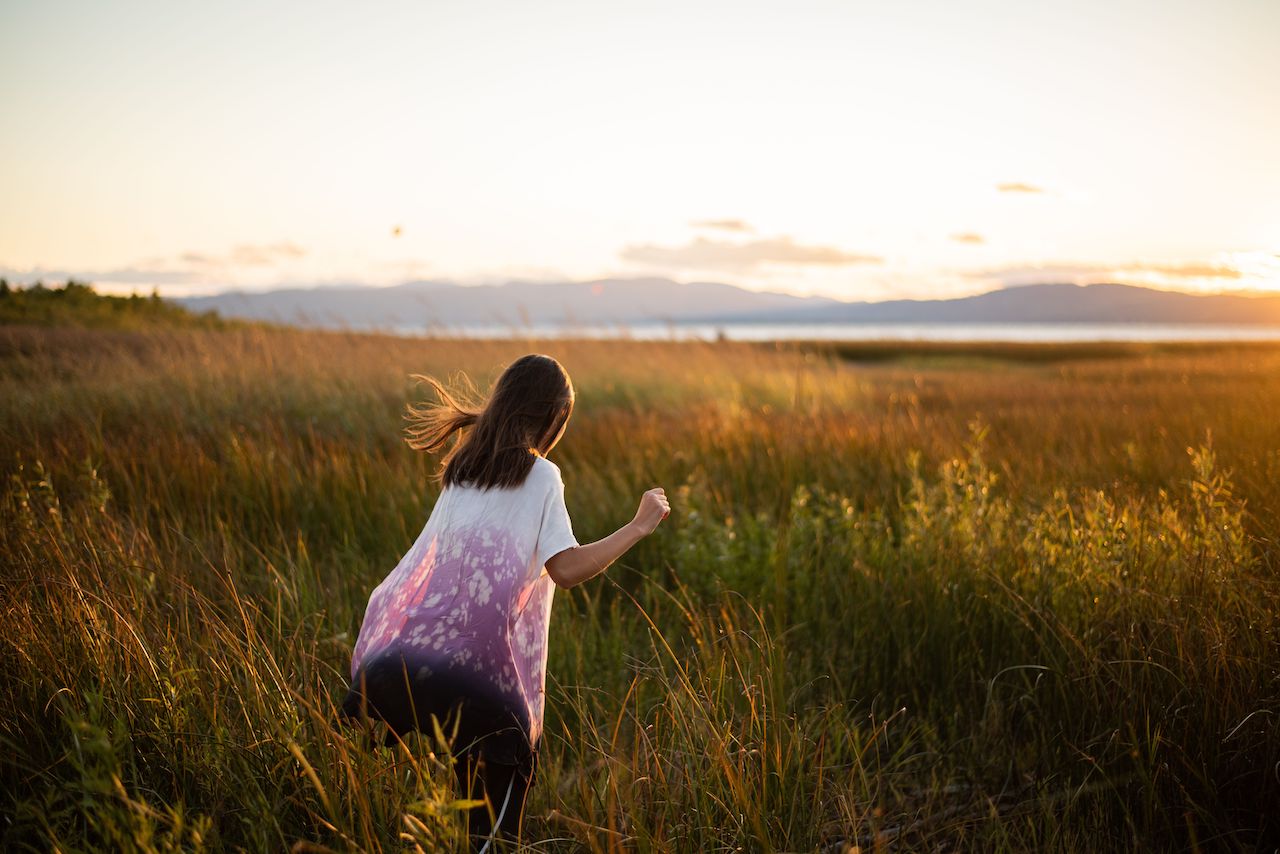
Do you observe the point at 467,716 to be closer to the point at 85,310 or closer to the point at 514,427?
the point at 514,427

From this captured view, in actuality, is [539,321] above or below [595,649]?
above

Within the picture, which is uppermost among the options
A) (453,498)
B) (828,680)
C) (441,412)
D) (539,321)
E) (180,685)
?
(539,321)

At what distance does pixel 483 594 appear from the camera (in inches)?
84.7

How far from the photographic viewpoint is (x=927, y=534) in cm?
404

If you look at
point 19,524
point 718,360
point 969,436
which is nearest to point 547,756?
point 19,524

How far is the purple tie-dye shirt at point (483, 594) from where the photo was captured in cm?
209

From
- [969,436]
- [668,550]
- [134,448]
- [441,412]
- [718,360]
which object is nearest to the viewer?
[441,412]

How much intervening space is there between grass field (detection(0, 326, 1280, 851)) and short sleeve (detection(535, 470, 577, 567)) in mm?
498

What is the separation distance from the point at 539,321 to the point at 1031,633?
9.87m

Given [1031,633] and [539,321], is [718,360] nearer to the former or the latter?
[539,321]

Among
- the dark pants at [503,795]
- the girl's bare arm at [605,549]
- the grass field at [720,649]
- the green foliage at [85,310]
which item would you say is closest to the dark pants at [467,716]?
the dark pants at [503,795]

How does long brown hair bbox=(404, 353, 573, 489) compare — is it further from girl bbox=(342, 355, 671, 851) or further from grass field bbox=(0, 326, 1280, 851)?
grass field bbox=(0, 326, 1280, 851)

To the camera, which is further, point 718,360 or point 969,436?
point 718,360

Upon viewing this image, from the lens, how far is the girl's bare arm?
2.07 m
